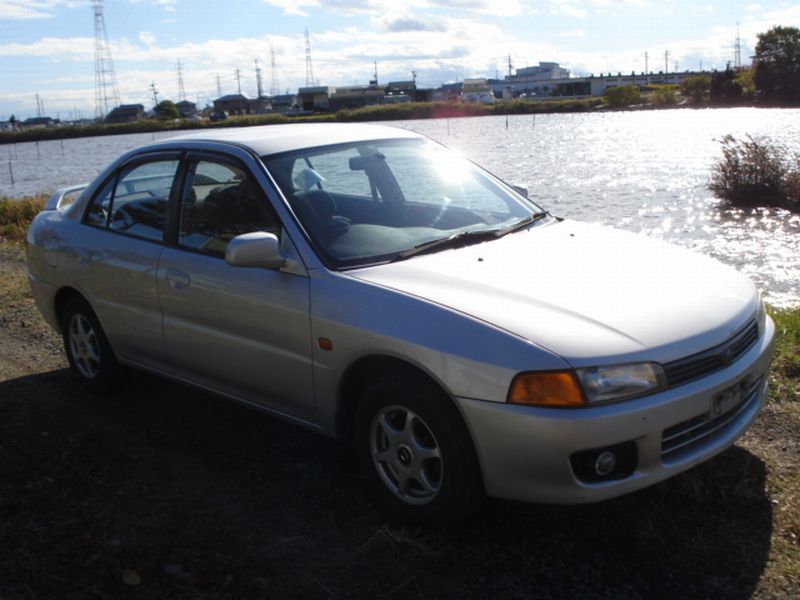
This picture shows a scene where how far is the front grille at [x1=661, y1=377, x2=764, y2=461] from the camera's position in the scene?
10.7 ft

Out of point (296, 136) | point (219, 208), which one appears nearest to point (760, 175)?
point (296, 136)

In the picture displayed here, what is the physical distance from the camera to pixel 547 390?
3074 millimetres

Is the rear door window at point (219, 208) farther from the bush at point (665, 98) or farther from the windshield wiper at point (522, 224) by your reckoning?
the bush at point (665, 98)

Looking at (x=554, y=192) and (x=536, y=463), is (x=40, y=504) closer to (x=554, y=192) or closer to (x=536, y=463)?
(x=536, y=463)

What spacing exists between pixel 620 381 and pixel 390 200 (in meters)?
1.88

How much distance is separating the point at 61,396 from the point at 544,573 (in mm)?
3655

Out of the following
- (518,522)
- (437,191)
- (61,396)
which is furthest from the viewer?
(61,396)

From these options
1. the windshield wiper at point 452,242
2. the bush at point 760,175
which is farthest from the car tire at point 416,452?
the bush at point 760,175

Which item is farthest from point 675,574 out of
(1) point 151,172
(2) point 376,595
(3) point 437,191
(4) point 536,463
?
(1) point 151,172

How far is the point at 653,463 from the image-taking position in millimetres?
3215

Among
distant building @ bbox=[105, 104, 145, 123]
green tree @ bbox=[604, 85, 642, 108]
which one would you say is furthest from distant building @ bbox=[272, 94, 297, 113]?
green tree @ bbox=[604, 85, 642, 108]

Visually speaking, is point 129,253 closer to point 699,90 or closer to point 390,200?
point 390,200

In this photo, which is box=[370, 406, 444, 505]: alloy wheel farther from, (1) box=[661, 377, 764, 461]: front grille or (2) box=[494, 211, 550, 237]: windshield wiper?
(2) box=[494, 211, 550, 237]: windshield wiper

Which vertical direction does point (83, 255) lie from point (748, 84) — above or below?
below
